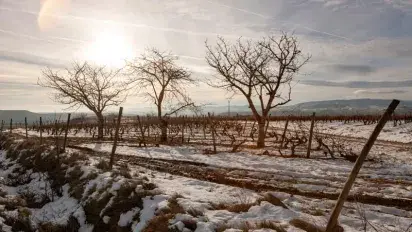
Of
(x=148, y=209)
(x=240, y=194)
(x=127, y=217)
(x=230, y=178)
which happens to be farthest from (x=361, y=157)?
(x=230, y=178)

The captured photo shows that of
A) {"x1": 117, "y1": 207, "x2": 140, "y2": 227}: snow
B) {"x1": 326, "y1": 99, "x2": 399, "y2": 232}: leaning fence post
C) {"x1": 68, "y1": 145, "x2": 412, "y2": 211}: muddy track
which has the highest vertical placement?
{"x1": 326, "y1": 99, "x2": 399, "y2": 232}: leaning fence post

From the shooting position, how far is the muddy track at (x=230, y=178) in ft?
29.2

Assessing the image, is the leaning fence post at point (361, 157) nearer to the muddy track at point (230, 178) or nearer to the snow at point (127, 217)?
the muddy track at point (230, 178)

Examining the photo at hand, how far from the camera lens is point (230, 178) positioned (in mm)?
12227

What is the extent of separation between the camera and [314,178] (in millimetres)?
12000

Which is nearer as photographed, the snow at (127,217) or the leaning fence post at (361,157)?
the leaning fence post at (361,157)

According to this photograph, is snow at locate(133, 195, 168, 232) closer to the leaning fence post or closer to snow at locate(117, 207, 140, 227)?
snow at locate(117, 207, 140, 227)

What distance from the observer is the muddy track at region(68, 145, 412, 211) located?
889 centimetres

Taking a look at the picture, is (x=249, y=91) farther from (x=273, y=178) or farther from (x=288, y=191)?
(x=288, y=191)

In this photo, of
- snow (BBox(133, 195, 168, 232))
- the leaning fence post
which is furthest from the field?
the leaning fence post

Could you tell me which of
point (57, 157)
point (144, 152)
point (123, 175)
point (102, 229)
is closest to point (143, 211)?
point (102, 229)

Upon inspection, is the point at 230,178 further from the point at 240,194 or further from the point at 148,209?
the point at 148,209

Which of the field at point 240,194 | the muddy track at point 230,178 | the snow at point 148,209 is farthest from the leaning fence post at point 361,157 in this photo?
the snow at point 148,209

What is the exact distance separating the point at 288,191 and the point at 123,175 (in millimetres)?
5592
